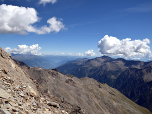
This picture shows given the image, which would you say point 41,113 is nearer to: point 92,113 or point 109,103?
point 92,113

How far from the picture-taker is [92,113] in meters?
134

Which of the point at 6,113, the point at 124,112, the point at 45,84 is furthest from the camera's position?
the point at 124,112

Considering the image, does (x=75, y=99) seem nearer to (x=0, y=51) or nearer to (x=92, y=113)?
(x=92, y=113)

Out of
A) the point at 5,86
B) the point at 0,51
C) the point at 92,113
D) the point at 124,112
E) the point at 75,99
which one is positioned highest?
the point at 0,51

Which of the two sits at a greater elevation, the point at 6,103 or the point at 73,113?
the point at 6,103

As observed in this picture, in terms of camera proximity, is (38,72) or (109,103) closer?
(38,72)

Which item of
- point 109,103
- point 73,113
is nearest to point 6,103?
point 73,113

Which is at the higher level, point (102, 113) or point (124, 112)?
point (102, 113)

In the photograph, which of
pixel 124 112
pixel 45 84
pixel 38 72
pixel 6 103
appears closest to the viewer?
pixel 6 103

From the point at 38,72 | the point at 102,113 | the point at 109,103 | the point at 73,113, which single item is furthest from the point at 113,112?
the point at 73,113

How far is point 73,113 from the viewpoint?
40.9 meters

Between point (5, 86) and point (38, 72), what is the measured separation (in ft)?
538

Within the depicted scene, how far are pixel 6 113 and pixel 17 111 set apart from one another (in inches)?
90.6

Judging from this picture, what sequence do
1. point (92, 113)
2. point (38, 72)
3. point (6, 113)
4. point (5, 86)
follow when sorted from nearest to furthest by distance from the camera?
point (6, 113)
point (5, 86)
point (92, 113)
point (38, 72)
